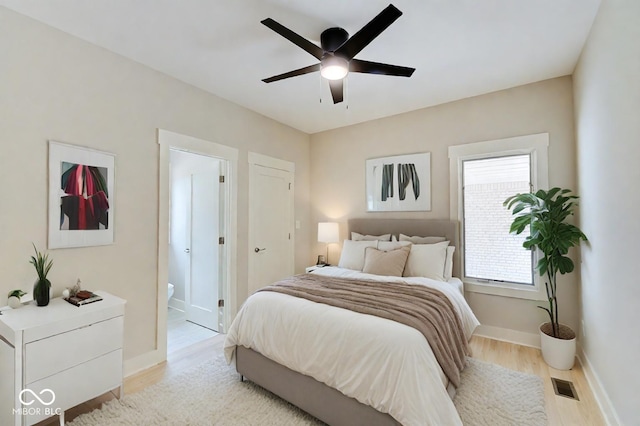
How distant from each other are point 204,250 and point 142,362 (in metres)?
1.42

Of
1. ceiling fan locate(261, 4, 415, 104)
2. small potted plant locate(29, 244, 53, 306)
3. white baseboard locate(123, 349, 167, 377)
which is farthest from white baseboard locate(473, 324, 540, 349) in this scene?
small potted plant locate(29, 244, 53, 306)

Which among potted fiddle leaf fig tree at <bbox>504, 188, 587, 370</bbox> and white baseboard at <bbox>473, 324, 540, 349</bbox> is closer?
potted fiddle leaf fig tree at <bbox>504, 188, 587, 370</bbox>

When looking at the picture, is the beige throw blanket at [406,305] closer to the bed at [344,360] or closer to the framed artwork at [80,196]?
the bed at [344,360]

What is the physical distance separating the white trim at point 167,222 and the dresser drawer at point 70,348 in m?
0.72

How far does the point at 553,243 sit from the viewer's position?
256 cm

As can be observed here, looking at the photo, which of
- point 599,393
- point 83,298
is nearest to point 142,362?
point 83,298

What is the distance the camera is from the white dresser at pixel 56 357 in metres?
1.64

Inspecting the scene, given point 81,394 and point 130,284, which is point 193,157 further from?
point 81,394

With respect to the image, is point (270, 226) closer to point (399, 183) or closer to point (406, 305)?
point (399, 183)

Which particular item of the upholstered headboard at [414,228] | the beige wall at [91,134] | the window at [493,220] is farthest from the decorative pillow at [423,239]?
the beige wall at [91,134]

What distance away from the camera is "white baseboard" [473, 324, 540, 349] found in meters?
3.01

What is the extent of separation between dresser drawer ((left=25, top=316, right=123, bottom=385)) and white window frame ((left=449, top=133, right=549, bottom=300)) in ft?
11.5

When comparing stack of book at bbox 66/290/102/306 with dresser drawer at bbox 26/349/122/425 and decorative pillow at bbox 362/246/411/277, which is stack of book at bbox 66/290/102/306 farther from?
decorative pillow at bbox 362/246/411/277

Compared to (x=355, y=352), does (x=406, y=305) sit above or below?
above
